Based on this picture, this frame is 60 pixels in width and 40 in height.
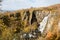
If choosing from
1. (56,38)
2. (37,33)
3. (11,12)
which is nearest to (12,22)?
(11,12)

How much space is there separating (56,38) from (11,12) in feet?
14.4

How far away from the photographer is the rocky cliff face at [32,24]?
928 centimetres

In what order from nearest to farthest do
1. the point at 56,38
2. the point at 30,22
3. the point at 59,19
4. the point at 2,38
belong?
the point at 56,38 < the point at 59,19 < the point at 2,38 < the point at 30,22

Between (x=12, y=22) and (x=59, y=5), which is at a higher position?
(x=59, y=5)

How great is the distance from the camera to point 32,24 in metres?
10.7

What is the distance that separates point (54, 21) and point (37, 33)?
3.37 ft

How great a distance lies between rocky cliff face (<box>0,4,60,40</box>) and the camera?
30.5 feet

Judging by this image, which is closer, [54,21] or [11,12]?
[54,21]

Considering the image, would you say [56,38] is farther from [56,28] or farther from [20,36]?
[20,36]

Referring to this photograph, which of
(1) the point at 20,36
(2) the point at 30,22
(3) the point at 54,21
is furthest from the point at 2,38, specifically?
(3) the point at 54,21

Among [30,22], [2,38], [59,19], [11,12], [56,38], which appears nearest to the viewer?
[56,38]

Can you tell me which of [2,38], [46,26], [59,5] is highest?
[59,5]

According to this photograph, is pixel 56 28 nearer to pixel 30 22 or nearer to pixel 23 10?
pixel 30 22

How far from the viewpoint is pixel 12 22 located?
11.3 metres
